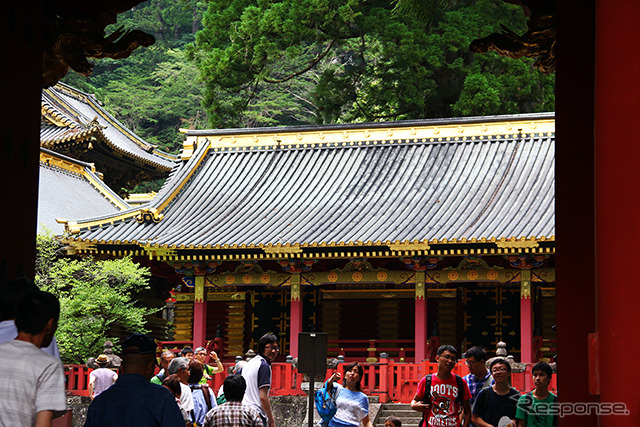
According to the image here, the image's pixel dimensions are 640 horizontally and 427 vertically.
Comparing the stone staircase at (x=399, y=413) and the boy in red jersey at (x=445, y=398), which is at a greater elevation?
the boy in red jersey at (x=445, y=398)

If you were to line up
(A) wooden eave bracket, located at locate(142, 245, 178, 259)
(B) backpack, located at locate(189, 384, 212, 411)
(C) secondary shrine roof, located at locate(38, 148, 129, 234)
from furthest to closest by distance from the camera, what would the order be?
(C) secondary shrine roof, located at locate(38, 148, 129, 234)
(A) wooden eave bracket, located at locate(142, 245, 178, 259)
(B) backpack, located at locate(189, 384, 212, 411)

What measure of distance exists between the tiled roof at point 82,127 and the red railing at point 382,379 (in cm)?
1348

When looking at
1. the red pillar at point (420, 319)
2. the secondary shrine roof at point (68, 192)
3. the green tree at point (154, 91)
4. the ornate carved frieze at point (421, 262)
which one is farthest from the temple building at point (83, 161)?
the red pillar at point (420, 319)

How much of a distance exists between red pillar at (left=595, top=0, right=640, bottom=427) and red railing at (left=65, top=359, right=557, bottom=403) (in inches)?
535

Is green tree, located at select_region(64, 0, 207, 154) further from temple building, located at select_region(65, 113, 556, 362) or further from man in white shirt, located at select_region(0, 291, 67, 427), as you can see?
man in white shirt, located at select_region(0, 291, 67, 427)

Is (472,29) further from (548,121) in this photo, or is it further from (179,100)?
(179,100)

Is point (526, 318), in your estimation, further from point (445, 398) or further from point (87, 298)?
point (445, 398)

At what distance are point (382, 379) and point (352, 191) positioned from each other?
6.48 m

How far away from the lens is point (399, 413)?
18.0 m

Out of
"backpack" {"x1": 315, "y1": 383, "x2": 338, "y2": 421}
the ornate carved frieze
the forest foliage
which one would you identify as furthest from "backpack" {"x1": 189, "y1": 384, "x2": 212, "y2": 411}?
the forest foliage

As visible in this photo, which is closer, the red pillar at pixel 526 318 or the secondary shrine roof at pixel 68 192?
the red pillar at pixel 526 318

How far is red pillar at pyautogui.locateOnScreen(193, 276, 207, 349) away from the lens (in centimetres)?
2162

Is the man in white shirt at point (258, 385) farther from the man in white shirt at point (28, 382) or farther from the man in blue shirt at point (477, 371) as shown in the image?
the man in white shirt at point (28, 382)

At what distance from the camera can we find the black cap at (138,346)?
534 centimetres
